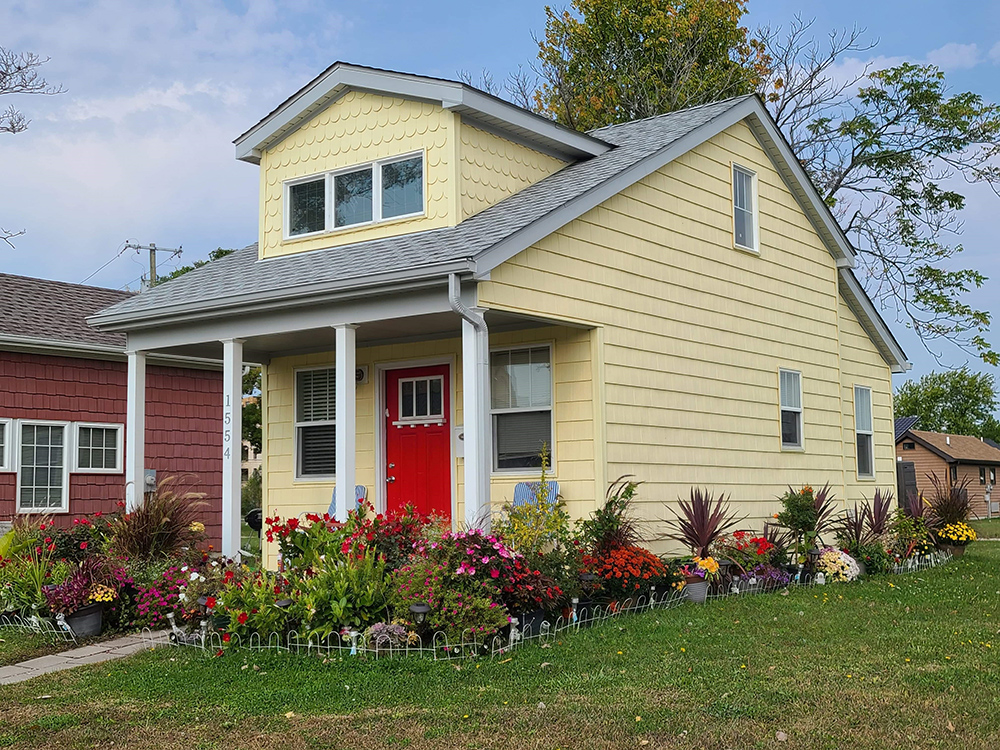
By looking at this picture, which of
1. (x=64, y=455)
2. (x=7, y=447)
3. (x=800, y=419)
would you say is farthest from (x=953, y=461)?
(x=7, y=447)

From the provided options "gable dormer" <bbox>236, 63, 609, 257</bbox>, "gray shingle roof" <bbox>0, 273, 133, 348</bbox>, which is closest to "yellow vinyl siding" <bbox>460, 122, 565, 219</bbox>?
"gable dormer" <bbox>236, 63, 609, 257</bbox>

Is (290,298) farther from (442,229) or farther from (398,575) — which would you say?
(398,575)

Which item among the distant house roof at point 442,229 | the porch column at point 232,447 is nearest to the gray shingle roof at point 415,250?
the distant house roof at point 442,229

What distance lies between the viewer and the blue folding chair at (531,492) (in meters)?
10.9

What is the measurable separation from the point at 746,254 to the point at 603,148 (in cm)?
241

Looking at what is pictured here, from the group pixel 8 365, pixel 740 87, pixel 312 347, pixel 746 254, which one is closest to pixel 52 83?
pixel 8 365

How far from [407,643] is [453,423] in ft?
14.5

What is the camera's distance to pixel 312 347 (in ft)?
43.4

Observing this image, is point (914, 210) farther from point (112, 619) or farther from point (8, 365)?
point (112, 619)

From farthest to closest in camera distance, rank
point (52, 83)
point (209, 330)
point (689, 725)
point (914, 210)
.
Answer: point (914, 210) < point (52, 83) < point (209, 330) < point (689, 725)

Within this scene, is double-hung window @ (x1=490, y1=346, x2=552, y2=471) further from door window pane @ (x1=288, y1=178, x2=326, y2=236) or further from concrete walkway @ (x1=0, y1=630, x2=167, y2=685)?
concrete walkway @ (x1=0, y1=630, x2=167, y2=685)

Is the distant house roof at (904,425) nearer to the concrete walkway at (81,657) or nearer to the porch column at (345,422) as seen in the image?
the porch column at (345,422)

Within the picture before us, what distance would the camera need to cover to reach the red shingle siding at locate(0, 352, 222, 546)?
51.1 ft

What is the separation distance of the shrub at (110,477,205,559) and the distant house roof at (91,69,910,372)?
2089 millimetres
